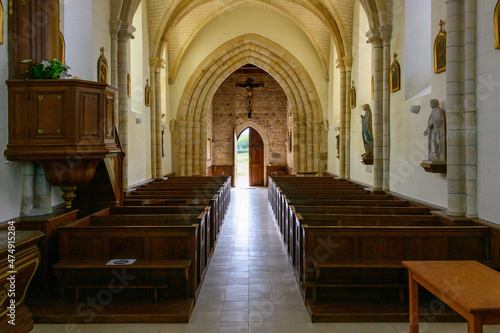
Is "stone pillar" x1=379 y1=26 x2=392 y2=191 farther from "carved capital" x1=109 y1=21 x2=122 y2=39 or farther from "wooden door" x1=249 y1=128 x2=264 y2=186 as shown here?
"wooden door" x1=249 y1=128 x2=264 y2=186

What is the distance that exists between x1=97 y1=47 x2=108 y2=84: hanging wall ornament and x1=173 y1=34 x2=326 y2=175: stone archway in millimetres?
8044

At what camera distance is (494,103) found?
5.14 m

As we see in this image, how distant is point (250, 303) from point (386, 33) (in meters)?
6.99

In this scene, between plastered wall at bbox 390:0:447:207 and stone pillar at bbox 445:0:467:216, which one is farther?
plastered wall at bbox 390:0:447:207

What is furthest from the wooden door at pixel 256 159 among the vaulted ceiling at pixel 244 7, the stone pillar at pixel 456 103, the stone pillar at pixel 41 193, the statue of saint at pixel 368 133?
the stone pillar at pixel 41 193

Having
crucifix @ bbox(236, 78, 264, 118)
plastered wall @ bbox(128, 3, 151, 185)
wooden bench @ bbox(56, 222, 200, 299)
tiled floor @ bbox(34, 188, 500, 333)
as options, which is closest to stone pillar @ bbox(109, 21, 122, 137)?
plastered wall @ bbox(128, 3, 151, 185)

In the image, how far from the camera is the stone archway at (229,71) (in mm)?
16562

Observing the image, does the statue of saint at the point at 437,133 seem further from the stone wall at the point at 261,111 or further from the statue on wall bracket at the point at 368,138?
the stone wall at the point at 261,111

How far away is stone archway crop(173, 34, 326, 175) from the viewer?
54.3ft

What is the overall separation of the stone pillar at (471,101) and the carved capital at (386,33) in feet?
11.8

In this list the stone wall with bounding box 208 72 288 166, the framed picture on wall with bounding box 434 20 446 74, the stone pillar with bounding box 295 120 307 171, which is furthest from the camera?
the stone wall with bounding box 208 72 288 166

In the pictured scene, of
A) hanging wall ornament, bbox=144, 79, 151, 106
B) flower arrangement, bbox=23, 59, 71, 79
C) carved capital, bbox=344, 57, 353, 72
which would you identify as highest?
carved capital, bbox=344, 57, 353, 72

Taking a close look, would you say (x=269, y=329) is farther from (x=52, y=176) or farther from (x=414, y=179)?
(x=414, y=179)

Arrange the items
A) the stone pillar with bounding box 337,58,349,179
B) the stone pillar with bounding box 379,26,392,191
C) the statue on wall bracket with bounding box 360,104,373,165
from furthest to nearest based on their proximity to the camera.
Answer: the stone pillar with bounding box 337,58,349,179 < the statue on wall bracket with bounding box 360,104,373,165 < the stone pillar with bounding box 379,26,392,191
